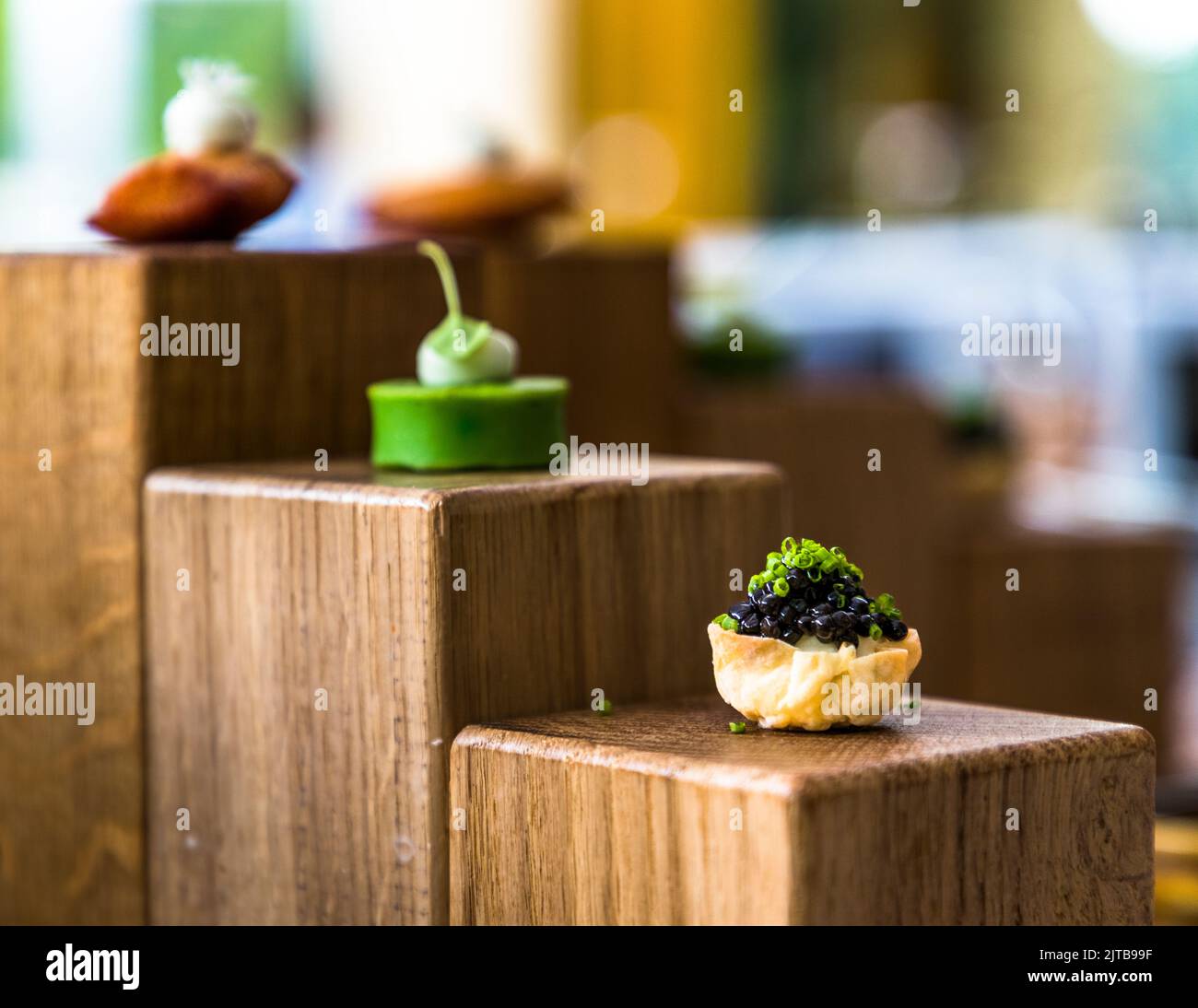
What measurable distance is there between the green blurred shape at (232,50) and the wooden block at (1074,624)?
3.70 m

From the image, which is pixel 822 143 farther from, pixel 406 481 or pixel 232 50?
pixel 406 481

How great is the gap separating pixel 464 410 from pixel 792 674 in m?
0.44

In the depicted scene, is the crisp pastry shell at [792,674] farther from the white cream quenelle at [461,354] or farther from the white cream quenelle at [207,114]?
the white cream quenelle at [207,114]

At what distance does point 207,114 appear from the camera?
1870mm

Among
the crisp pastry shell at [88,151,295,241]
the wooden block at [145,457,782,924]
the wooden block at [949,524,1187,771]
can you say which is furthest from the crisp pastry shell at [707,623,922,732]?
the wooden block at [949,524,1187,771]

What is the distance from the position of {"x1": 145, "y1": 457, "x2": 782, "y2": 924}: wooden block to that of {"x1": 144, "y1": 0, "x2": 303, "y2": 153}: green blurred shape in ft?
15.9

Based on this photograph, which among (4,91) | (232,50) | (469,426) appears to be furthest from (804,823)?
(232,50)

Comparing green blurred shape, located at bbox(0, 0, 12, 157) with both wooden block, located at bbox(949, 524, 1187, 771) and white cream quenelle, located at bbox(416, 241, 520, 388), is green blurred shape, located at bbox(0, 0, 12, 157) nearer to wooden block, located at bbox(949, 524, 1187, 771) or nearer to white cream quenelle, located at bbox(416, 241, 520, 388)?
wooden block, located at bbox(949, 524, 1187, 771)

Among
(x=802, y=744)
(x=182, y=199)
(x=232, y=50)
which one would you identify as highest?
(x=232, y=50)

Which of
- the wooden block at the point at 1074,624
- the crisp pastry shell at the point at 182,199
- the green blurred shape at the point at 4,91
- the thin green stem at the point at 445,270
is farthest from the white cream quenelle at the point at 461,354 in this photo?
the green blurred shape at the point at 4,91

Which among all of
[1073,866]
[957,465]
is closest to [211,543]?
[1073,866]

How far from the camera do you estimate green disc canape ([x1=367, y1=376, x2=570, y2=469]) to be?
63.8 inches

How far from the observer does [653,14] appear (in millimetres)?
6363

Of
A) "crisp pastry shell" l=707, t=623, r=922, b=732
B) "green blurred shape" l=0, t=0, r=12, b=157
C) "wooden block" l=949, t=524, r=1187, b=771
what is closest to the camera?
"crisp pastry shell" l=707, t=623, r=922, b=732
